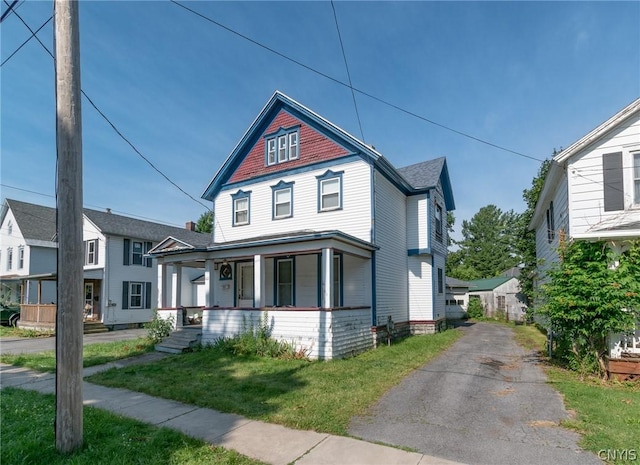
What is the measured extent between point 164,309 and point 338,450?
12413mm

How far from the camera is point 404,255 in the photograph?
17.1m

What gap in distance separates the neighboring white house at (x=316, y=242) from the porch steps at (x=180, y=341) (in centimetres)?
63

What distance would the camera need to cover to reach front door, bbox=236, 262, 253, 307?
54.9 ft

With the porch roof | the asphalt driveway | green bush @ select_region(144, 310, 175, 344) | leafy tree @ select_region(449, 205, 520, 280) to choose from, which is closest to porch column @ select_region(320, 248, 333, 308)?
the porch roof

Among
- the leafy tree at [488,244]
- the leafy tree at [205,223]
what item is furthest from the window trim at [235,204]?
the leafy tree at [488,244]

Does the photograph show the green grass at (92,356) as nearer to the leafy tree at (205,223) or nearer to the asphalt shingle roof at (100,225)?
the asphalt shingle roof at (100,225)

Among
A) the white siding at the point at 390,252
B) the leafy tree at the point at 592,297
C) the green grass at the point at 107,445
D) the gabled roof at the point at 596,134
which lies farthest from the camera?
the white siding at the point at 390,252

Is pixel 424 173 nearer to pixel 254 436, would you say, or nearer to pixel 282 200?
pixel 282 200

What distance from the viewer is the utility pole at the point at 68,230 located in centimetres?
462

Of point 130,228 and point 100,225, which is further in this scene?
point 130,228

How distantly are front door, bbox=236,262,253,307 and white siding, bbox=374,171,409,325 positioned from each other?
571 centimetres

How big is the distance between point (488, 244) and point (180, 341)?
190 ft

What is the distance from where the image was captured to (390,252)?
15500 mm

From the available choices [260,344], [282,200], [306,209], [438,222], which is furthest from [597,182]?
[282,200]
